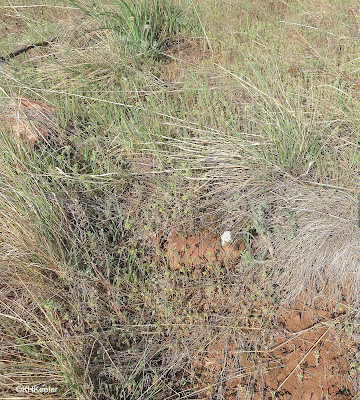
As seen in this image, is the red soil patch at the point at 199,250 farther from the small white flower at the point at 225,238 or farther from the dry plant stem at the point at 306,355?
the dry plant stem at the point at 306,355

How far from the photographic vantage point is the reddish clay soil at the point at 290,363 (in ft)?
6.02

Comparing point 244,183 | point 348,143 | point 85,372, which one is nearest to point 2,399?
point 85,372

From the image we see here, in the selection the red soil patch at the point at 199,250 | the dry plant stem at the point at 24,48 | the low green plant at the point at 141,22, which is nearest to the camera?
the red soil patch at the point at 199,250

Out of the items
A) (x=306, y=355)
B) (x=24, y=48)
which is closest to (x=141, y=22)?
(x=24, y=48)

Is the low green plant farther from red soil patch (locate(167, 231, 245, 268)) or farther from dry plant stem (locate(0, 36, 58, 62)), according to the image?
red soil patch (locate(167, 231, 245, 268))

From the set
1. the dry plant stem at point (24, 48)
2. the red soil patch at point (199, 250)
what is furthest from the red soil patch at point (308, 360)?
the dry plant stem at point (24, 48)

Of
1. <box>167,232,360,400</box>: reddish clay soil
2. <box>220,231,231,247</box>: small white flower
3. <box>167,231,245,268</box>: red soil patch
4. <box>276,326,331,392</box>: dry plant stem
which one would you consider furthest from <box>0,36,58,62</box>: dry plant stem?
<box>276,326,331,392</box>: dry plant stem

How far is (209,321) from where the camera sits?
2.10m

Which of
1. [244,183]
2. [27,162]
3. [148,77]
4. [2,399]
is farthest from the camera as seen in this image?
[148,77]

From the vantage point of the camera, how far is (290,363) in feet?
6.30

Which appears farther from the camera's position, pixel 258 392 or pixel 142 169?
pixel 142 169

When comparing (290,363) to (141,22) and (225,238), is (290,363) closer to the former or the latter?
(225,238)

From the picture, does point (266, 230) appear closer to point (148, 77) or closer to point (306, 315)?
point (306, 315)

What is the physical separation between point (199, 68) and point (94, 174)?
1370 mm
